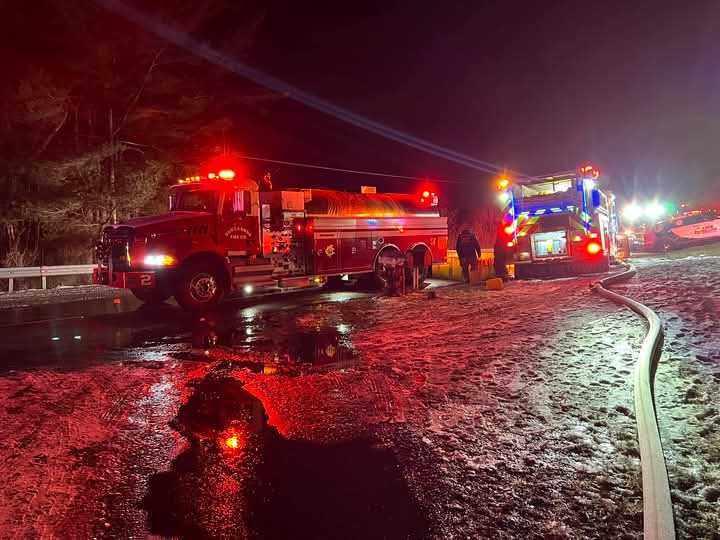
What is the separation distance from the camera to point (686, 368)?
4.55 m

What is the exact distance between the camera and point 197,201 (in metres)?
10.4

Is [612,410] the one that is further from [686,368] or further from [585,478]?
[686,368]

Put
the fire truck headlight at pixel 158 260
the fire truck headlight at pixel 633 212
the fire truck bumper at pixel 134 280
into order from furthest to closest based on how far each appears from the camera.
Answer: the fire truck headlight at pixel 633 212 → the fire truck headlight at pixel 158 260 → the fire truck bumper at pixel 134 280

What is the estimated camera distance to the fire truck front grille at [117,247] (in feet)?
31.0

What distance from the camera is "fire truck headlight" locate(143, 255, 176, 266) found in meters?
9.45

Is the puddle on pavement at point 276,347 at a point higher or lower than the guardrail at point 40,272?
lower

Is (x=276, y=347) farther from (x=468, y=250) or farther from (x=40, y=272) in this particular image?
(x=40, y=272)

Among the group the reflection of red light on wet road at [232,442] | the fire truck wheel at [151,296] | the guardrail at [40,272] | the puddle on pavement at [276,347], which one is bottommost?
the reflection of red light on wet road at [232,442]

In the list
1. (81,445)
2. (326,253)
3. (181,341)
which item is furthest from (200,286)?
(81,445)

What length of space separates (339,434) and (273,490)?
2.68ft

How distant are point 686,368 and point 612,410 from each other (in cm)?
138

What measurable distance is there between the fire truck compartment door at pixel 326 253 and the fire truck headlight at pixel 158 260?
3.20 meters

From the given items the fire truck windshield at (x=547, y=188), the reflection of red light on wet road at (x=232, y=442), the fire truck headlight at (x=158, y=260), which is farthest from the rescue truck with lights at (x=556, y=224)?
the reflection of red light on wet road at (x=232, y=442)

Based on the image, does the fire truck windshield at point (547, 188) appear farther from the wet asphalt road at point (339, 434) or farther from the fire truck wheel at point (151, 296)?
the fire truck wheel at point (151, 296)
